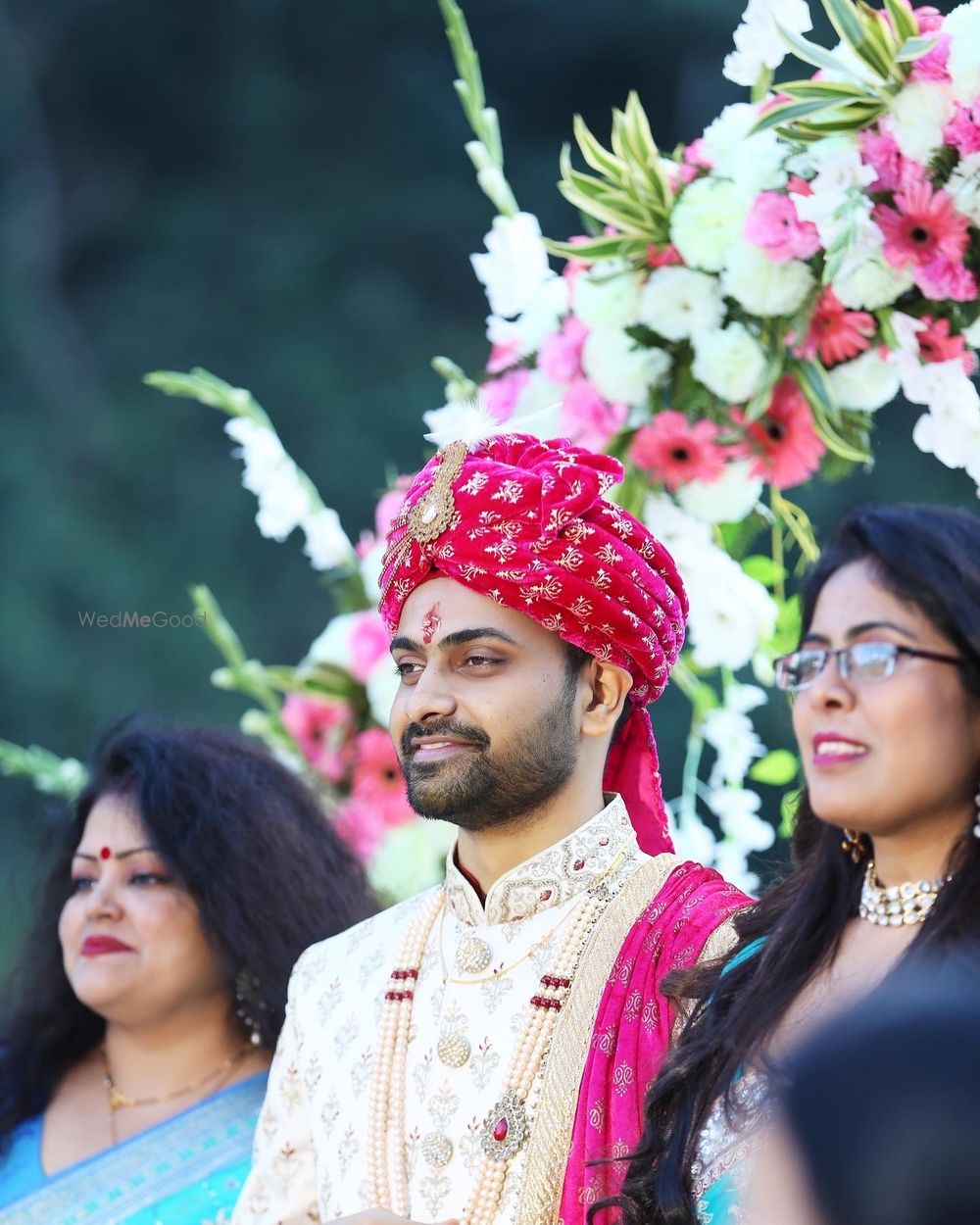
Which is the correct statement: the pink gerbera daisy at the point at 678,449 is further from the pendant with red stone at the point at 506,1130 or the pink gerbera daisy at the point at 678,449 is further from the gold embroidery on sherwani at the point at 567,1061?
the pendant with red stone at the point at 506,1130

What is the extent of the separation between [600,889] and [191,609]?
781cm

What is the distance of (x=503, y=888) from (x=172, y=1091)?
1158mm

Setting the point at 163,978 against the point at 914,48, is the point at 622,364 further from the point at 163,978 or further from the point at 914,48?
the point at 163,978

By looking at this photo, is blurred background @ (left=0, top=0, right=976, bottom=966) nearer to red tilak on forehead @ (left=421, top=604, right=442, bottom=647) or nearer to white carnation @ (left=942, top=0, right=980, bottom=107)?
white carnation @ (left=942, top=0, right=980, bottom=107)

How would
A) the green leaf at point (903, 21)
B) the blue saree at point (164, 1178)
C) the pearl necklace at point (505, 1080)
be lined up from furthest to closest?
the blue saree at point (164, 1178) < the green leaf at point (903, 21) < the pearl necklace at point (505, 1080)

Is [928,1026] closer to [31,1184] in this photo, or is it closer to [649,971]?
[649,971]

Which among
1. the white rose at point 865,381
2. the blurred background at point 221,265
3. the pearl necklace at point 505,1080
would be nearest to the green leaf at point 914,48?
the white rose at point 865,381

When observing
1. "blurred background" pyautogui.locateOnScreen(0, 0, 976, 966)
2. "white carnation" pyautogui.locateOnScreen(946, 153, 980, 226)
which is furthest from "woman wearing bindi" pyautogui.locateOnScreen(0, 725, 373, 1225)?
"blurred background" pyautogui.locateOnScreen(0, 0, 976, 966)

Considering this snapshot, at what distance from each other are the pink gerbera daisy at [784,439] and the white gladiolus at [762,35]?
0.51 m

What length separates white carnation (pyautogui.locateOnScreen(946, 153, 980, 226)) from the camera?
3350 mm

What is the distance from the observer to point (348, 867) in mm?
4332

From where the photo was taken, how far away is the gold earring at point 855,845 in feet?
9.10

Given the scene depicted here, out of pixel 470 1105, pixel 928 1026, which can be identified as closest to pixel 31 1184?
pixel 470 1105

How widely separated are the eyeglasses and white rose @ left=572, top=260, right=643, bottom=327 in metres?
1.25
